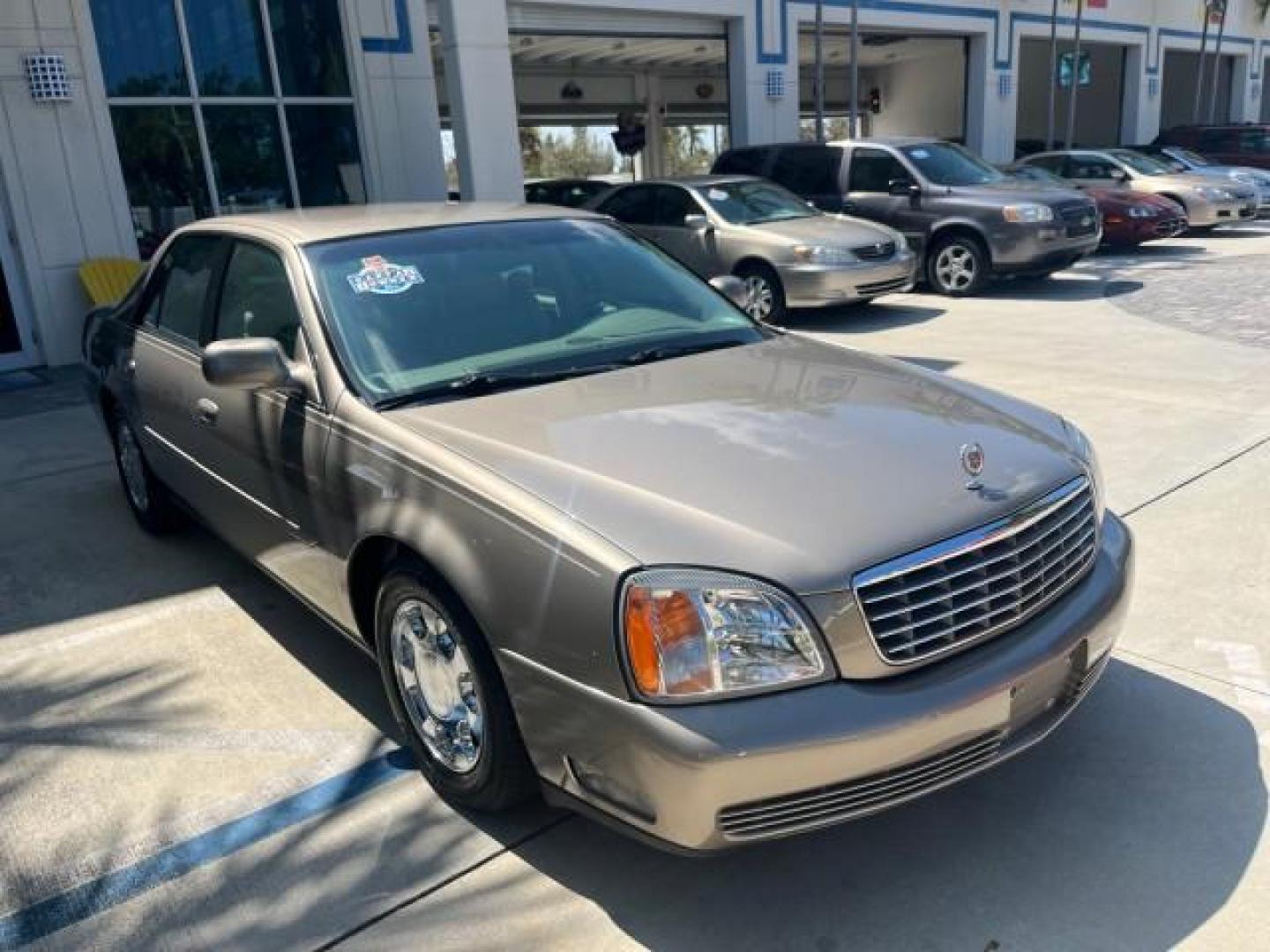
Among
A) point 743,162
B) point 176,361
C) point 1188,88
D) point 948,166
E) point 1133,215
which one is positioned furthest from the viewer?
point 1188,88

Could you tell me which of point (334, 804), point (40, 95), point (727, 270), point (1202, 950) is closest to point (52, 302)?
point (40, 95)

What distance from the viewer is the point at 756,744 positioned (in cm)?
212

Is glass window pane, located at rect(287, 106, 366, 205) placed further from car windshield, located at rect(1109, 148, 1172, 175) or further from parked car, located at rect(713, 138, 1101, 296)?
car windshield, located at rect(1109, 148, 1172, 175)

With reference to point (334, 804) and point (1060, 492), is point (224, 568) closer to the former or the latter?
point (334, 804)

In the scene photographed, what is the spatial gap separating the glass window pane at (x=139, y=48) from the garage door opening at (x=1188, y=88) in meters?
27.8

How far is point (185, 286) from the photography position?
14.5 ft

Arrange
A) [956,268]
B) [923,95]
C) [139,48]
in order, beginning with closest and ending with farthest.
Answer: [139,48] → [956,268] → [923,95]

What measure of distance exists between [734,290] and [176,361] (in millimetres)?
2296

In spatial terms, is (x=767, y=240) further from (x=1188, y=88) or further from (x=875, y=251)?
(x=1188, y=88)

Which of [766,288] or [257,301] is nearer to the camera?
[257,301]

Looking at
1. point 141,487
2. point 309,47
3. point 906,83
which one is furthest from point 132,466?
point 906,83

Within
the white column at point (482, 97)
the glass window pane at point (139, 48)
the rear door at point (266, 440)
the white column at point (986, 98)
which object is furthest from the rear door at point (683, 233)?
the white column at point (986, 98)

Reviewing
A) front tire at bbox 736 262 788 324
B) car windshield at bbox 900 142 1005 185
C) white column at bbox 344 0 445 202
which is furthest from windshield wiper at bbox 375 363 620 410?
car windshield at bbox 900 142 1005 185

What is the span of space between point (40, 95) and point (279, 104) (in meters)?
2.33
